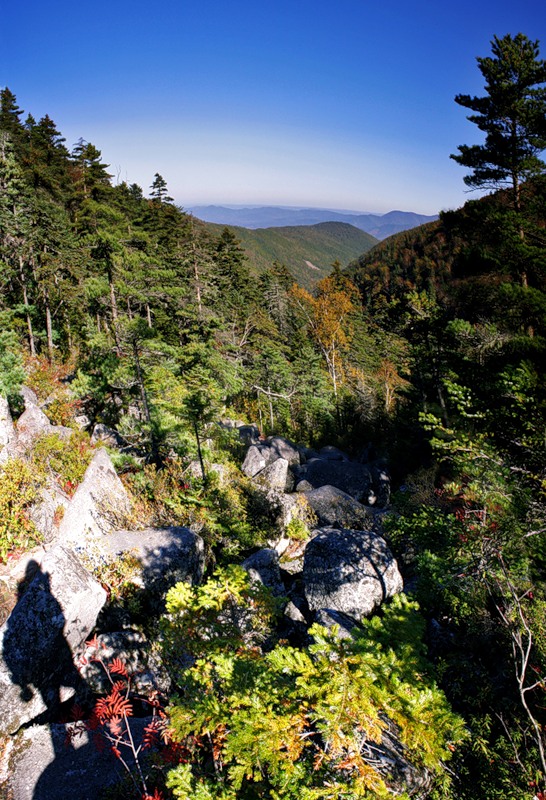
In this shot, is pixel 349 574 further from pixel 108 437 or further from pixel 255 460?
pixel 255 460

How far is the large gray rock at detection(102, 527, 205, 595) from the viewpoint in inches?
308

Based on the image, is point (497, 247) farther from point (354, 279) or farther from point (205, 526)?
point (354, 279)

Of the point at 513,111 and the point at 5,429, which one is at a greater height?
the point at 513,111

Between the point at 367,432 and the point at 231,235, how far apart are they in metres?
22.7

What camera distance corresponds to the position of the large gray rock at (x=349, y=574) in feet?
28.1

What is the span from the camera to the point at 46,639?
5691 millimetres

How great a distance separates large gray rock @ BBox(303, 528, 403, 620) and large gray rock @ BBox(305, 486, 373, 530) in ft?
15.2

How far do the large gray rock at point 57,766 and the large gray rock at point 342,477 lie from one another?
1500 cm

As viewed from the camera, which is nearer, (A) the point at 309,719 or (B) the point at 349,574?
(A) the point at 309,719

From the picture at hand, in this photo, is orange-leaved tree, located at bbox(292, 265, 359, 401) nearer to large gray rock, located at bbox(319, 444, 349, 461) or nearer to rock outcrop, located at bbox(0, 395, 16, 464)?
large gray rock, located at bbox(319, 444, 349, 461)

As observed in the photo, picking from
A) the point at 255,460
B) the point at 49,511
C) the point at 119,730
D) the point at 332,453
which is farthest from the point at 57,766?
the point at 332,453

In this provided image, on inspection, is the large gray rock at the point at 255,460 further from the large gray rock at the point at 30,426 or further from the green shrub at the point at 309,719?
the green shrub at the point at 309,719

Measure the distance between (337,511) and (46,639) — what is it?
10.6 meters

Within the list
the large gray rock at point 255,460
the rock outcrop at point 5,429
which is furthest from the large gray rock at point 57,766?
the large gray rock at point 255,460
